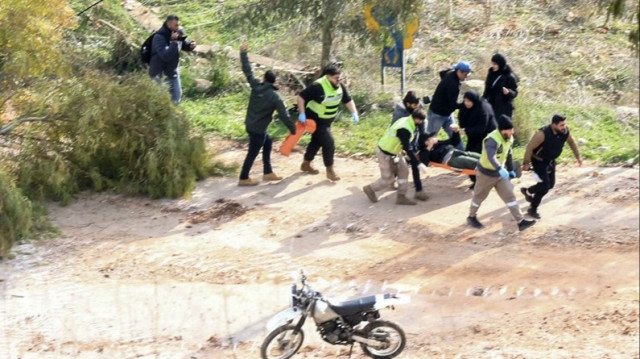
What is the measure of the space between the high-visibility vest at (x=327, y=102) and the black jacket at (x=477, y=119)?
5.50ft

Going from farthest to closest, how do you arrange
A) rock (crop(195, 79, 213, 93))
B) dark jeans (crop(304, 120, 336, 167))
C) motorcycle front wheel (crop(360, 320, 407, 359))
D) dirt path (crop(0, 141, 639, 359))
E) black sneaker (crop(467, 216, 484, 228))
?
rock (crop(195, 79, 213, 93)) < dark jeans (crop(304, 120, 336, 167)) < black sneaker (crop(467, 216, 484, 228)) < dirt path (crop(0, 141, 639, 359)) < motorcycle front wheel (crop(360, 320, 407, 359))

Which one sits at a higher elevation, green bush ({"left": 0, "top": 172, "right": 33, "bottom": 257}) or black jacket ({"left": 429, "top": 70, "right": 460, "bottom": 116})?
black jacket ({"left": 429, "top": 70, "right": 460, "bottom": 116})

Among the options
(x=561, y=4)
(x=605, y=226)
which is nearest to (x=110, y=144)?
(x=605, y=226)

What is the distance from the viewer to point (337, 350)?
9.25m

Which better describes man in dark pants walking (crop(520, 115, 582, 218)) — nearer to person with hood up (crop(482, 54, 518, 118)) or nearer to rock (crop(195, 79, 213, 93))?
person with hood up (crop(482, 54, 518, 118))

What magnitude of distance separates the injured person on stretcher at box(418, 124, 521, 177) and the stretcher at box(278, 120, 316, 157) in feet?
5.23

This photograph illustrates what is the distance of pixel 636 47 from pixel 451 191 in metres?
4.28

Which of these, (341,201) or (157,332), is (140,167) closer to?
(341,201)


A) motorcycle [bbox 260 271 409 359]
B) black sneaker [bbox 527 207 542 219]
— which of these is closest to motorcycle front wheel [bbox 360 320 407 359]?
motorcycle [bbox 260 271 409 359]

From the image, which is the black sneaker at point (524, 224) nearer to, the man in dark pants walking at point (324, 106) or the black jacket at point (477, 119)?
the black jacket at point (477, 119)

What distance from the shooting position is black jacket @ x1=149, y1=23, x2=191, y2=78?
1424cm

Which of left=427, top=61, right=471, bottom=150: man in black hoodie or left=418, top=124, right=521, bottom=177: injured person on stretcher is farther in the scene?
left=427, top=61, right=471, bottom=150: man in black hoodie

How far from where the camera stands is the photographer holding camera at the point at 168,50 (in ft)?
46.8

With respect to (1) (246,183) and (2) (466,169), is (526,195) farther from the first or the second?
(1) (246,183)
